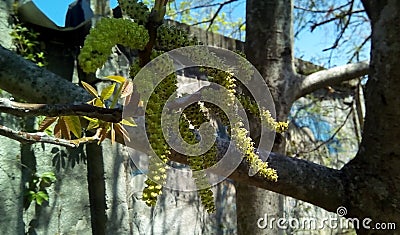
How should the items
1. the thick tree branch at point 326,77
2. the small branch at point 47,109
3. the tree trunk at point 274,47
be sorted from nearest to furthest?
the small branch at point 47,109
the tree trunk at point 274,47
the thick tree branch at point 326,77

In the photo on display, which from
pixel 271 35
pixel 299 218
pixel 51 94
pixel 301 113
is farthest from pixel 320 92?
pixel 51 94

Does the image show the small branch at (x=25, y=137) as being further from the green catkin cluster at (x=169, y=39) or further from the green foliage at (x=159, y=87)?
the green catkin cluster at (x=169, y=39)

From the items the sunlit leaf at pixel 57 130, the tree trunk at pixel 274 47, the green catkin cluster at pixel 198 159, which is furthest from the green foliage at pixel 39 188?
the green catkin cluster at pixel 198 159

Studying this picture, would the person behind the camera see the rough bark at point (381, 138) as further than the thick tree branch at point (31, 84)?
Yes

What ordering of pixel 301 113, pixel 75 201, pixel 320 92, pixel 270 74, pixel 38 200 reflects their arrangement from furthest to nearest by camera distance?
pixel 320 92 < pixel 301 113 < pixel 75 201 < pixel 38 200 < pixel 270 74

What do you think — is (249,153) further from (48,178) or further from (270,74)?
(48,178)

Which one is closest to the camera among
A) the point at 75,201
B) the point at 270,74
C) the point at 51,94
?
the point at 51,94
